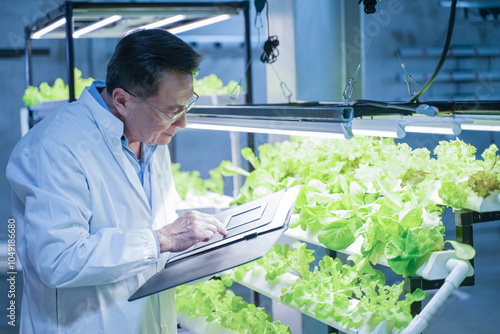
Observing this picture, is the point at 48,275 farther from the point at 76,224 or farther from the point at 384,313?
the point at 384,313

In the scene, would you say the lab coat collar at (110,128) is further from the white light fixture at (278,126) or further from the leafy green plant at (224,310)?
the leafy green plant at (224,310)

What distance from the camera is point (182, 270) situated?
1534 mm

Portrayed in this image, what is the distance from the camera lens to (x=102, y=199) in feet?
5.26

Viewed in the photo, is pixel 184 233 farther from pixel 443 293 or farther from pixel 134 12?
pixel 134 12

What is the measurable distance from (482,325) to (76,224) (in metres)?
4.21

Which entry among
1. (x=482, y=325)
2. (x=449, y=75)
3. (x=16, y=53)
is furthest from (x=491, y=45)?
(x=16, y=53)

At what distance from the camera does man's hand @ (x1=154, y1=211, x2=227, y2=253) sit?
1522 mm

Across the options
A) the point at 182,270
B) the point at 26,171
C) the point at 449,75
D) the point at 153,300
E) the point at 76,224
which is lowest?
the point at 153,300

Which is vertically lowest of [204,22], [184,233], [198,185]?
[198,185]

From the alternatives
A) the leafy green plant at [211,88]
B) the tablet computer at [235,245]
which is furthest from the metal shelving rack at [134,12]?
the tablet computer at [235,245]

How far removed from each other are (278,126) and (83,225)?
0.68 metres

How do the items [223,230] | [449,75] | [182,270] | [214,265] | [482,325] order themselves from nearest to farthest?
1. [214,265]
2. [182,270]
3. [223,230]
4. [482,325]
5. [449,75]

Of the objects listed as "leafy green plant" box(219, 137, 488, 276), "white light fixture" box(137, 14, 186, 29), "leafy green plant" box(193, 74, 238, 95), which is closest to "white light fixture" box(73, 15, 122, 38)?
"white light fixture" box(137, 14, 186, 29)

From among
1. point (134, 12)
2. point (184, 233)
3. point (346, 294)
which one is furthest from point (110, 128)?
point (134, 12)
